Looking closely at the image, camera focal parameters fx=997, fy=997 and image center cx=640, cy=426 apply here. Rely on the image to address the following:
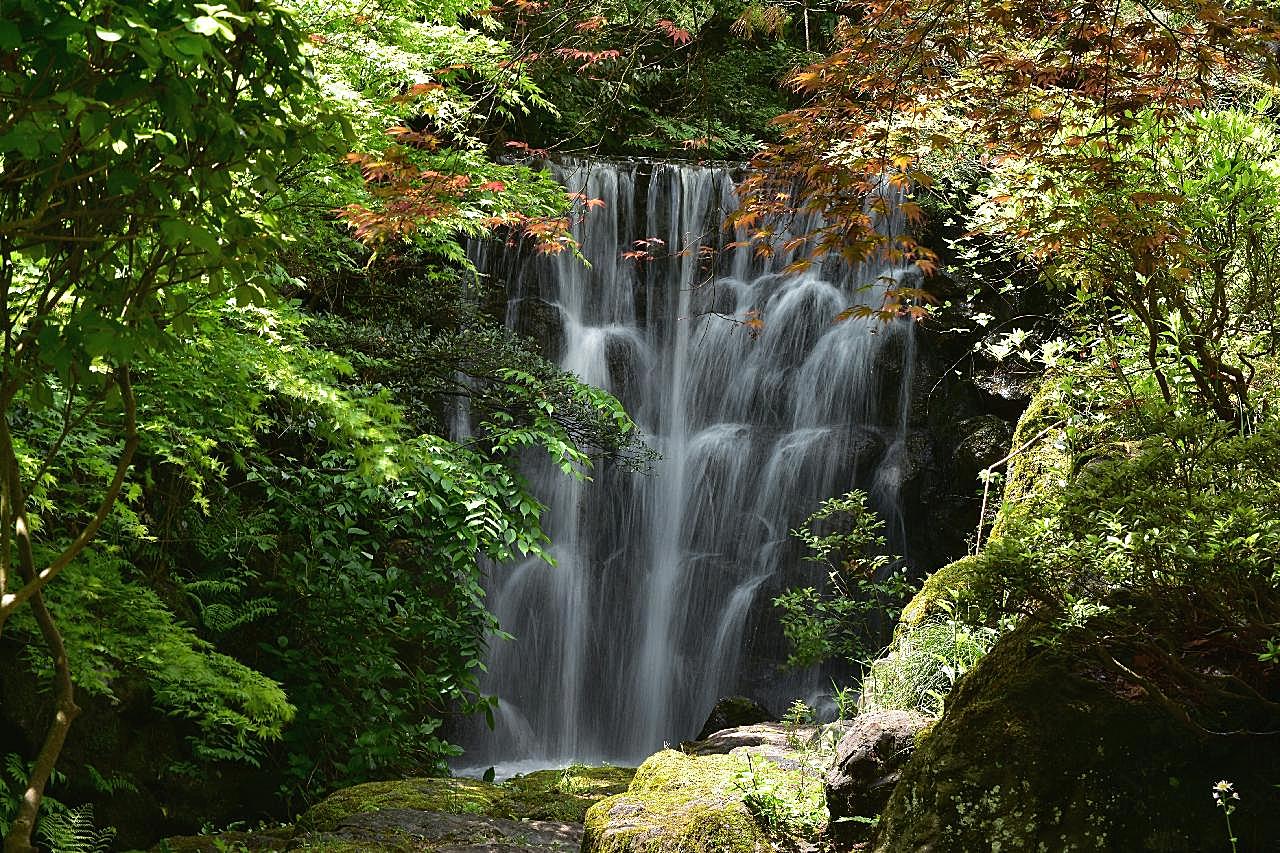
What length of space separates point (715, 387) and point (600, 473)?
6.18 feet

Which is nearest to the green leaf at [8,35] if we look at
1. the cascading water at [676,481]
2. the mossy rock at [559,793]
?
the mossy rock at [559,793]

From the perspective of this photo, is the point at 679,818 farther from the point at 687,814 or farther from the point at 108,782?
the point at 108,782

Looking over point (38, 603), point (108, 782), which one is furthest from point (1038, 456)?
point (108, 782)

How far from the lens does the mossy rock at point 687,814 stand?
351 cm

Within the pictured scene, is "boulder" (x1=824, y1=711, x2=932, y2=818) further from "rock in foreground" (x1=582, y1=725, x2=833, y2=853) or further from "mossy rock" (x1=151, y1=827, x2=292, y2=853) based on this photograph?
"mossy rock" (x1=151, y1=827, x2=292, y2=853)

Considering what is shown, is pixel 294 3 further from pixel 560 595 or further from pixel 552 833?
pixel 560 595

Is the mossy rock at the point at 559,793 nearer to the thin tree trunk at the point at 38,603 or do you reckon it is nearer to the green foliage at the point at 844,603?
the green foliage at the point at 844,603

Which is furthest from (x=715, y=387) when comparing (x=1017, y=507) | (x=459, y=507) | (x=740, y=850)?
(x=740, y=850)

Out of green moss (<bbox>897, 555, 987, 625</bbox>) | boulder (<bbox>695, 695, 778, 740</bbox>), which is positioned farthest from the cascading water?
green moss (<bbox>897, 555, 987, 625</bbox>)

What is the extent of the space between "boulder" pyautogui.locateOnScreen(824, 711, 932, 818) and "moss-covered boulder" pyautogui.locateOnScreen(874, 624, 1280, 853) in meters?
0.25

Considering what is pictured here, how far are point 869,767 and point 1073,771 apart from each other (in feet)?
2.57

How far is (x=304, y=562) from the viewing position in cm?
698

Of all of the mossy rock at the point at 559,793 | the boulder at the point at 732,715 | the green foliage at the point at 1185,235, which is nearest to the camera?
the green foliage at the point at 1185,235

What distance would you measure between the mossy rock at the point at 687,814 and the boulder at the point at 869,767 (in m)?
0.31
